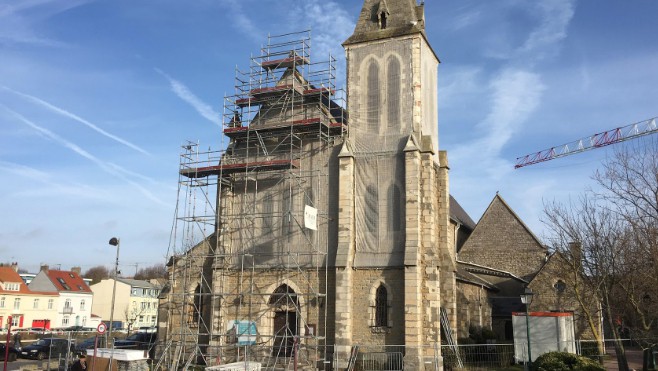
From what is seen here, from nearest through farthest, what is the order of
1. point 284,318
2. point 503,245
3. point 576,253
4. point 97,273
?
point 576,253 < point 284,318 < point 503,245 < point 97,273

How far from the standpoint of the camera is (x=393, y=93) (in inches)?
1125

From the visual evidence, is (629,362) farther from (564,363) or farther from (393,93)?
(393,93)

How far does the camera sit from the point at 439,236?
28453mm

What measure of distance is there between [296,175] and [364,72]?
6.29 metres

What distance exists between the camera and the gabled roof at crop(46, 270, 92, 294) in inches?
2697

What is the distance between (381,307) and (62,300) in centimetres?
5420

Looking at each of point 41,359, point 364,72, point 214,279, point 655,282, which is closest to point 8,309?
point 41,359

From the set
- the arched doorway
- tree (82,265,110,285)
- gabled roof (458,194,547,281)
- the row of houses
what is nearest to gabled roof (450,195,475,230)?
gabled roof (458,194,547,281)

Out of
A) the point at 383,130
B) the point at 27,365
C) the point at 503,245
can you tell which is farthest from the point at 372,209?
the point at 503,245

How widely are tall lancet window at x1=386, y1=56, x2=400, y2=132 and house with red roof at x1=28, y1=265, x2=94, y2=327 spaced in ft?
174

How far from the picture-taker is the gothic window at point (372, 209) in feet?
89.1

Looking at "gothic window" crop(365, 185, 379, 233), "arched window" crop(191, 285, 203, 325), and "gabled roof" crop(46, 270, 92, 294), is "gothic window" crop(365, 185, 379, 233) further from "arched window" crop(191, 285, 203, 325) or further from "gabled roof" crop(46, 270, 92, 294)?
"gabled roof" crop(46, 270, 92, 294)

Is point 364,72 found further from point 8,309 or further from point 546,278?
point 8,309

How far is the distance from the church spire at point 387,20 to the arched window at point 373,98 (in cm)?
169
